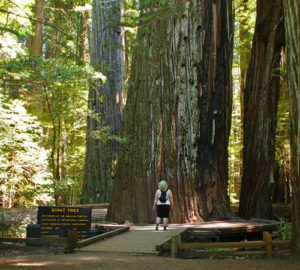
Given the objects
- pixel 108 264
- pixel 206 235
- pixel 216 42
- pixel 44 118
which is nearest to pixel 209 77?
pixel 216 42

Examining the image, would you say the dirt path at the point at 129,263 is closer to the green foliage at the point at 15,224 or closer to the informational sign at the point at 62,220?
the informational sign at the point at 62,220

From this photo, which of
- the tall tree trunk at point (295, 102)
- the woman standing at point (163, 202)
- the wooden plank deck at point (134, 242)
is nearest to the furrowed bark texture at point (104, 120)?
the woman standing at point (163, 202)

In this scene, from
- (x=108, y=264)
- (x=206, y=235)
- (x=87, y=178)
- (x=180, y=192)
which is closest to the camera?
(x=108, y=264)

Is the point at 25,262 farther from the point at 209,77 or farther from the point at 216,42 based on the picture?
the point at 216,42

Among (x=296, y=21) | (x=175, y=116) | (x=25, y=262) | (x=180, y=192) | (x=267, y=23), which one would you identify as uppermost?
(x=267, y=23)

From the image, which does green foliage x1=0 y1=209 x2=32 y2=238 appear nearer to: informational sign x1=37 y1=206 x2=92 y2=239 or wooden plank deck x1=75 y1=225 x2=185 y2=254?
informational sign x1=37 y1=206 x2=92 y2=239

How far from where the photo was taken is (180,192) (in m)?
9.13

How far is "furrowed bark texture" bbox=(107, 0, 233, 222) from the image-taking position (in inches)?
363

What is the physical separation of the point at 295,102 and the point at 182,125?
12.4 ft

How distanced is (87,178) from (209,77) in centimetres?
616

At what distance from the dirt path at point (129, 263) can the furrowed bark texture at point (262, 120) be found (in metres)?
5.67

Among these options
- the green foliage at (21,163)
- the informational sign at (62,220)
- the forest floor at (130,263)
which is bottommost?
the forest floor at (130,263)

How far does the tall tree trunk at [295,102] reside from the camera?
5852mm

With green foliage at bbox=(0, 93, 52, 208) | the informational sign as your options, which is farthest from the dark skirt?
green foliage at bbox=(0, 93, 52, 208)
